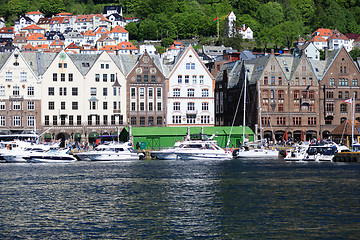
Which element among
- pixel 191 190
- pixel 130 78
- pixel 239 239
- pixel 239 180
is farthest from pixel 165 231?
pixel 130 78

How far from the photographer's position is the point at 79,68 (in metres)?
125

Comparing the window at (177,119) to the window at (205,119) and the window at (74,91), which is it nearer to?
the window at (205,119)

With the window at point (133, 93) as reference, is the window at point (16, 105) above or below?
below

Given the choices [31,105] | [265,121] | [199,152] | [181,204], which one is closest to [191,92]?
[265,121]

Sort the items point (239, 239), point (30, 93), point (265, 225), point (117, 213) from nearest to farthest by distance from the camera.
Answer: point (239, 239) < point (265, 225) < point (117, 213) < point (30, 93)

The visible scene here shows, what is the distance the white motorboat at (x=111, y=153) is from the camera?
101m

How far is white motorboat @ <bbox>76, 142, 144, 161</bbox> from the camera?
101375 mm

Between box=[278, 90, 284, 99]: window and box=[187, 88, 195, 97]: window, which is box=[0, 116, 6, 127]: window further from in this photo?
box=[278, 90, 284, 99]: window

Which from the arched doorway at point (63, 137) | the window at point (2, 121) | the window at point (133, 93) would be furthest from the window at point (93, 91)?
the window at point (2, 121)

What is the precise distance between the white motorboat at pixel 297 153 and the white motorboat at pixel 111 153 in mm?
24571

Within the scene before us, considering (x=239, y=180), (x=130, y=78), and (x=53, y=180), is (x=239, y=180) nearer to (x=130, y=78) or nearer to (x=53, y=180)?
(x=53, y=180)

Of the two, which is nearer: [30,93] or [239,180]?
[239,180]

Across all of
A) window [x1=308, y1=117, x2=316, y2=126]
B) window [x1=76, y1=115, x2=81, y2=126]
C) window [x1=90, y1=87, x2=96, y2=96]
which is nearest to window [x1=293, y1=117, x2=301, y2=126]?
window [x1=308, y1=117, x2=316, y2=126]

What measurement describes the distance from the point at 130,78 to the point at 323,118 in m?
40.1
